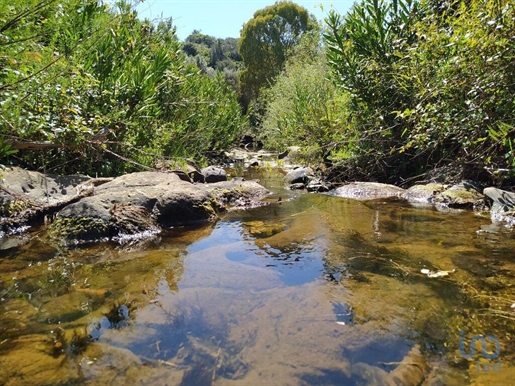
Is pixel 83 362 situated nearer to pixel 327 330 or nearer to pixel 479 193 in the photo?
pixel 327 330

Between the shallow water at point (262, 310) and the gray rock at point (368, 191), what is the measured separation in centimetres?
297

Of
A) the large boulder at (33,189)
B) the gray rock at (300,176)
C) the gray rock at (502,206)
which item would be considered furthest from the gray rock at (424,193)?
the large boulder at (33,189)

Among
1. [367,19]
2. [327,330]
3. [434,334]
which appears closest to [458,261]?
[434,334]

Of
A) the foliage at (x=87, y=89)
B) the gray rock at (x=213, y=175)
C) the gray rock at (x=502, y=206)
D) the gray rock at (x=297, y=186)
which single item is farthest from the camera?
the gray rock at (x=297, y=186)

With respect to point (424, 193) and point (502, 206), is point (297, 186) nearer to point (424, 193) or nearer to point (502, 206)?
point (424, 193)

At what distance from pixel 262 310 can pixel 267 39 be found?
3083 centimetres

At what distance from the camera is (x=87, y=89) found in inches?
222

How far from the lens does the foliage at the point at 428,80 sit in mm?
3967

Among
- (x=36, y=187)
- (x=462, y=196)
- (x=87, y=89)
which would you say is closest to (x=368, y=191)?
(x=462, y=196)

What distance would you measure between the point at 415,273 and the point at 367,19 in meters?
6.45

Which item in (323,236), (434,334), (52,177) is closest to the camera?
(434,334)

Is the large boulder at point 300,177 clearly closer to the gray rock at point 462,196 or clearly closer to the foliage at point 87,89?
the foliage at point 87,89

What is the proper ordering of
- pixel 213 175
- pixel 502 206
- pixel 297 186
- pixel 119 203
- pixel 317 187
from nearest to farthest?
pixel 119 203, pixel 502 206, pixel 317 187, pixel 213 175, pixel 297 186

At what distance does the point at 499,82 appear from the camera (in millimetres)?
3996
